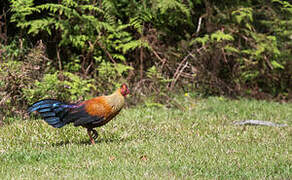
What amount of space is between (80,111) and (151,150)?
1.19 m

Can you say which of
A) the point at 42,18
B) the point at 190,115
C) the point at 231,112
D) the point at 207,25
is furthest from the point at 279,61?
the point at 42,18

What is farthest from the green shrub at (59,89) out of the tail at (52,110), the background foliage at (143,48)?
the tail at (52,110)

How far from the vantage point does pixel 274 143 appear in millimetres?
7258

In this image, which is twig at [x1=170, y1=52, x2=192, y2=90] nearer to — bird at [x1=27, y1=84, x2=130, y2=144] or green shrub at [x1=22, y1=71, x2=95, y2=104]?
green shrub at [x1=22, y1=71, x2=95, y2=104]

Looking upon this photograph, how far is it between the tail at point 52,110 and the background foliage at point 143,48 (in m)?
2.90

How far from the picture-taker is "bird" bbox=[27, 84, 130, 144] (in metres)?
6.50

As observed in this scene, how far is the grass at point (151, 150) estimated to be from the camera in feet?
17.5

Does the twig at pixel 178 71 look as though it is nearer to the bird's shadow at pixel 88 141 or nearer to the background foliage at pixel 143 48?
the background foliage at pixel 143 48

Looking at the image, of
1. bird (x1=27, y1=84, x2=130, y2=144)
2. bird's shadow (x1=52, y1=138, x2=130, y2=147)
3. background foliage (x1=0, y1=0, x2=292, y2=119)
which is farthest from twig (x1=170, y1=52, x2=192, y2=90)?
bird (x1=27, y1=84, x2=130, y2=144)

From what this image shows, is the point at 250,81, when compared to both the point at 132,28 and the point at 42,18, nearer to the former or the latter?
the point at 132,28

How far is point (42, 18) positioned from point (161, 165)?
746 centimetres

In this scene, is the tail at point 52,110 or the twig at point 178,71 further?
the twig at point 178,71

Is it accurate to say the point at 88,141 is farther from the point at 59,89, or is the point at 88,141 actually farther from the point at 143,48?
the point at 143,48

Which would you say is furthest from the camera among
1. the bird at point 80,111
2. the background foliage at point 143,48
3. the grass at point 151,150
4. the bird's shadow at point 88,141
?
the background foliage at point 143,48
